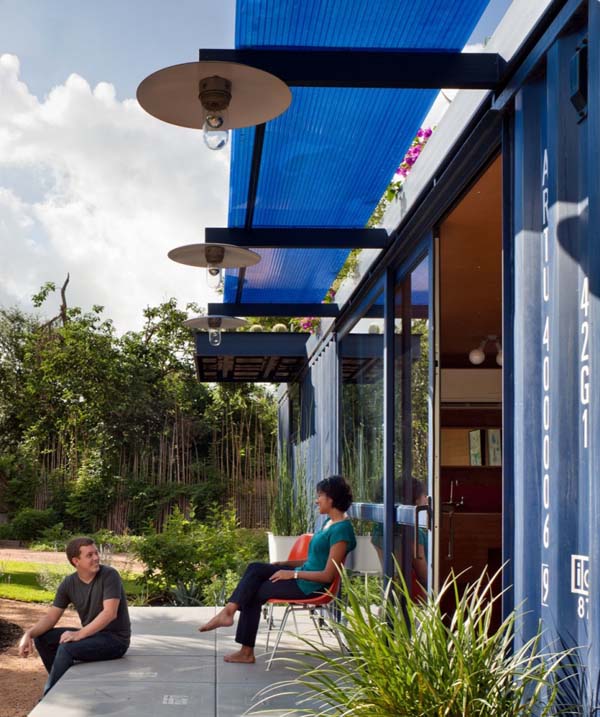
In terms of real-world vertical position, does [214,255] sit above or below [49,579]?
above

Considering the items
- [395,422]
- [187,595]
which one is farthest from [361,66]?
[187,595]

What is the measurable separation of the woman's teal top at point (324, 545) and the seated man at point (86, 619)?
105 centimetres

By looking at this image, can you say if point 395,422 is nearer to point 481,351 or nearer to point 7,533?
point 481,351

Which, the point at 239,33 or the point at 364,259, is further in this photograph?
the point at 364,259

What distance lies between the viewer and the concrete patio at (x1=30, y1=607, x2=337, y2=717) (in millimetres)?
4613

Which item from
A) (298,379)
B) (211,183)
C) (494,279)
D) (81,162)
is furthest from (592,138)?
(81,162)

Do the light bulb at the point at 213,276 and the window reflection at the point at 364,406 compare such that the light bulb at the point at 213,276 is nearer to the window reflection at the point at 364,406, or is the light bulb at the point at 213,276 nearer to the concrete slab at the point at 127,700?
the window reflection at the point at 364,406

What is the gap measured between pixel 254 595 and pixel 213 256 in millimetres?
1959

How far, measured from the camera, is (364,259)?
6.99 metres

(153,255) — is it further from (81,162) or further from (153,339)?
(153,339)

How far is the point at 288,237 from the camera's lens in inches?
247

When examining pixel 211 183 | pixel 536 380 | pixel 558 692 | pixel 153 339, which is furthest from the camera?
pixel 211 183

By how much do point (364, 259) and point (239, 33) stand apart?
3486 mm

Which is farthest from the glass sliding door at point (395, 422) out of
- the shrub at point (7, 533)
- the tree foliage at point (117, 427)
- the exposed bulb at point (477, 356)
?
the shrub at point (7, 533)
